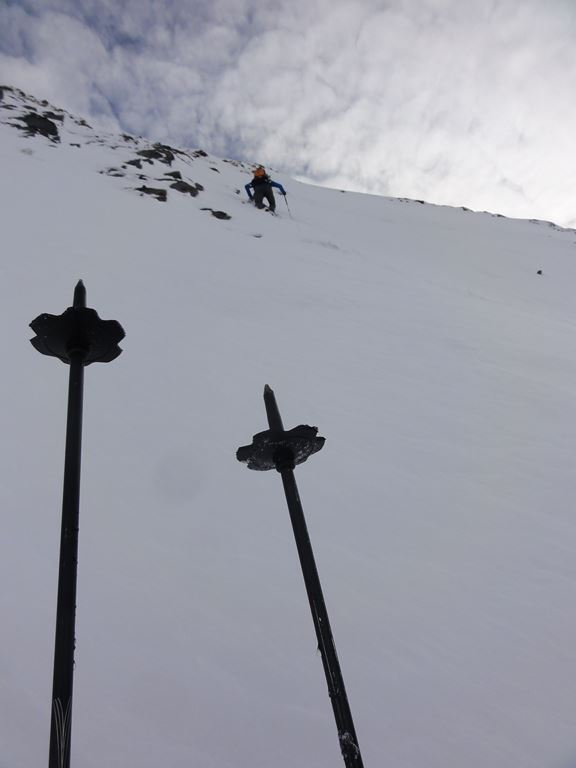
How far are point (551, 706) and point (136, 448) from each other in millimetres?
3182

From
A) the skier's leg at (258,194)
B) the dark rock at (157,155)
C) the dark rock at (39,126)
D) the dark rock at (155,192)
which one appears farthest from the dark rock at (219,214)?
the dark rock at (39,126)

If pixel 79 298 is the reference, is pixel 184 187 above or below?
above

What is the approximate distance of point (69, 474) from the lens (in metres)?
1.53

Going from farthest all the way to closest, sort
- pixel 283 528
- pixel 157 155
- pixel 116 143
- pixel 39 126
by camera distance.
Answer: pixel 116 143 < pixel 157 155 < pixel 39 126 < pixel 283 528

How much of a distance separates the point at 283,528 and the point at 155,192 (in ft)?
41.2

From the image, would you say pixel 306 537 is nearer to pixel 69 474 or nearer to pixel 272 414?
pixel 272 414

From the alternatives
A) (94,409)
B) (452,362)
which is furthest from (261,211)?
(94,409)

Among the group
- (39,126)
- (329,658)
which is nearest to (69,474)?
(329,658)

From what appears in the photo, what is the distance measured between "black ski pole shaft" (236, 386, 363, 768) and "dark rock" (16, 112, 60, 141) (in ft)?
62.7

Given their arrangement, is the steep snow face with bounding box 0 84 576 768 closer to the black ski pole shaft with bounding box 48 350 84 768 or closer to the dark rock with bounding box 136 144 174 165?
the black ski pole shaft with bounding box 48 350 84 768

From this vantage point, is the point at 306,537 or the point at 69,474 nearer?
the point at 69,474

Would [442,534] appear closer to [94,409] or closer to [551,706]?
[551,706]

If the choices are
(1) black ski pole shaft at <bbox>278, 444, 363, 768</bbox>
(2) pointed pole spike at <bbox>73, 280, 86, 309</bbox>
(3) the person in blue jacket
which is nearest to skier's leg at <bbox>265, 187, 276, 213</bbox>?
(3) the person in blue jacket

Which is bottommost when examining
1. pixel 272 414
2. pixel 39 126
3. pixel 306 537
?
pixel 306 537
